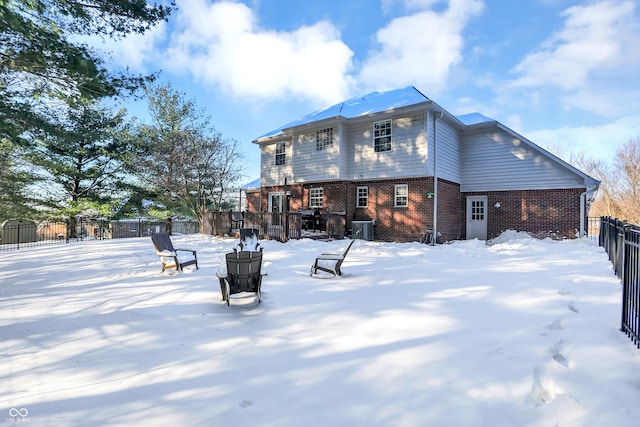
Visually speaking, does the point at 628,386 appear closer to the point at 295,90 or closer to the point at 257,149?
the point at 257,149

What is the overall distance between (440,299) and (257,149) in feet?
58.1

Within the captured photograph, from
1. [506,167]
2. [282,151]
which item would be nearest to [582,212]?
[506,167]

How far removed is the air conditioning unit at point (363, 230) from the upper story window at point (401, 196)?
161 centimetres

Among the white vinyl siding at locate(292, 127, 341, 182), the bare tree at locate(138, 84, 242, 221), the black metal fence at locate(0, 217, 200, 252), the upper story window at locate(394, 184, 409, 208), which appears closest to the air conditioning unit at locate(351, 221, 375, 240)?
the upper story window at locate(394, 184, 409, 208)

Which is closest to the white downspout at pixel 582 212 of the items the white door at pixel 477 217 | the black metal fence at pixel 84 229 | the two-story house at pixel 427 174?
the two-story house at pixel 427 174

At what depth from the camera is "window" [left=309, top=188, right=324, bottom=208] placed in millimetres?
17469

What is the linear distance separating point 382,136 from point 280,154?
A: 673 centimetres

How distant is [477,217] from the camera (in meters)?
16.6

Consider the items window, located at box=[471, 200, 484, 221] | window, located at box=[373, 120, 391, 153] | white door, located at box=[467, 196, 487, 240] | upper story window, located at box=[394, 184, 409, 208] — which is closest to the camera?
upper story window, located at box=[394, 184, 409, 208]

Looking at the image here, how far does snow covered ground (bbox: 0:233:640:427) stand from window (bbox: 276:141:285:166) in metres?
13.5

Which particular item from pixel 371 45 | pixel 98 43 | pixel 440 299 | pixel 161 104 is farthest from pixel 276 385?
pixel 161 104

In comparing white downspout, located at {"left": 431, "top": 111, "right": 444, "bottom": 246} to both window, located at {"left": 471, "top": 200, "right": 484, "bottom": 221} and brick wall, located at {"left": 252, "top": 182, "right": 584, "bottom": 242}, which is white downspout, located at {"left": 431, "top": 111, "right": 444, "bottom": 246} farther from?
window, located at {"left": 471, "top": 200, "right": 484, "bottom": 221}

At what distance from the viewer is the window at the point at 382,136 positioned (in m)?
15.3

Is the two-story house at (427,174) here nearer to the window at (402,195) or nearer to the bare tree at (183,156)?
the window at (402,195)
